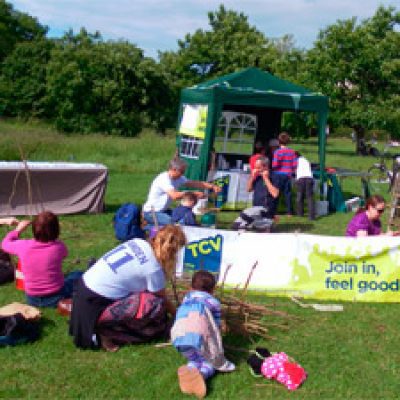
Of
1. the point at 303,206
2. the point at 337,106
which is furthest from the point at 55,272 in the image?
the point at 337,106

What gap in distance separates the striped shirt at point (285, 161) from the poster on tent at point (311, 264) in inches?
225

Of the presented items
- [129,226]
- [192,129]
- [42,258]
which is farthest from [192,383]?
[192,129]

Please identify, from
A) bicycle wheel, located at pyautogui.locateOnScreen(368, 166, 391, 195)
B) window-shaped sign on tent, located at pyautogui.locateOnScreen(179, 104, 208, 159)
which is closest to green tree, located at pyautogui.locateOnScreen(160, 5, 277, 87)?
bicycle wheel, located at pyautogui.locateOnScreen(368, 166, 391, 195)

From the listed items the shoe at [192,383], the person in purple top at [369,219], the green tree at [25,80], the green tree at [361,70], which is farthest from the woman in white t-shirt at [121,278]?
the green tree at [25,80]

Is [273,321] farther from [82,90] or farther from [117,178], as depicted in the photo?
[82,90]

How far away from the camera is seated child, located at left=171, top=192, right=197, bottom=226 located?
7445 mm

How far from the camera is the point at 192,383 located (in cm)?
402

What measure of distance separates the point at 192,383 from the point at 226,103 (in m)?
8.19

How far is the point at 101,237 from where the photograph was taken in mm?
8961

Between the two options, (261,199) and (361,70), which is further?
(361,70)

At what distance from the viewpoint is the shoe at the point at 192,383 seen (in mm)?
3976

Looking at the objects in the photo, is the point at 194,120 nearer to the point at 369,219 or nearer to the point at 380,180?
the point at 369,219

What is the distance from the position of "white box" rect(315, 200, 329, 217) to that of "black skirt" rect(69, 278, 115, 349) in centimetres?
820

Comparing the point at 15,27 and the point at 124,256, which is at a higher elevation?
the point at 15,27
